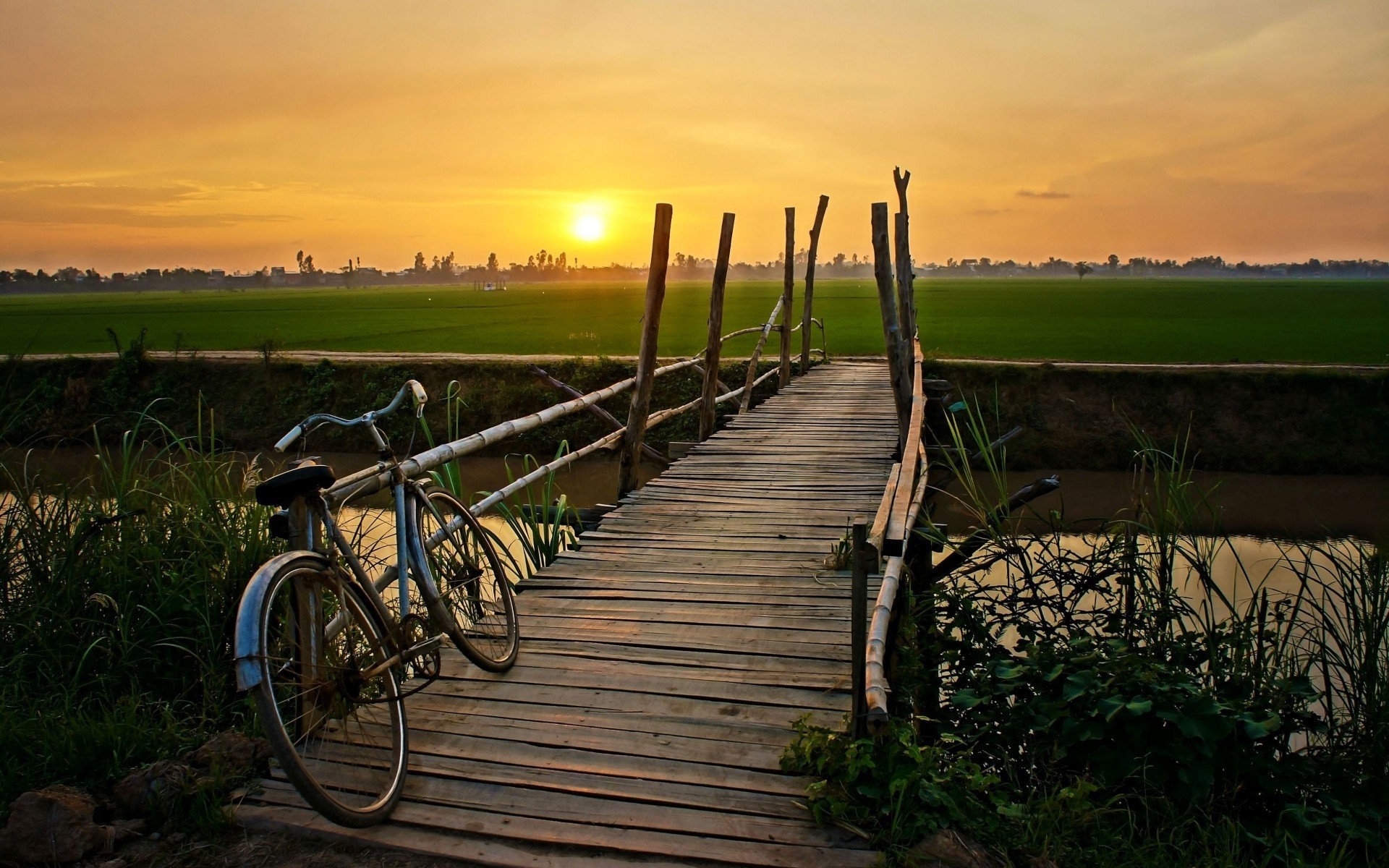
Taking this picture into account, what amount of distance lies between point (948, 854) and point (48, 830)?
89.2 inches

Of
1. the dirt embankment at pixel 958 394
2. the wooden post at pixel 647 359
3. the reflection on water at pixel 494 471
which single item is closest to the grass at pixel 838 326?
the dirt embankment at pixel 958 394

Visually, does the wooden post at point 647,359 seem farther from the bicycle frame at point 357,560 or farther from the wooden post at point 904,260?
the bicycle frame at point 357,560

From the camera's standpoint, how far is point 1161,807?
3137 millimetres

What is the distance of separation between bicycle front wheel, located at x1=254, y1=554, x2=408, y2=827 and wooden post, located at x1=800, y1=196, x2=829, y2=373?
1037 centimetres

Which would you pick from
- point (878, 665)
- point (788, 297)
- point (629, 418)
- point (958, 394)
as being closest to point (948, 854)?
point (878, 665)

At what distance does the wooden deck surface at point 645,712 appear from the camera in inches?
99.9

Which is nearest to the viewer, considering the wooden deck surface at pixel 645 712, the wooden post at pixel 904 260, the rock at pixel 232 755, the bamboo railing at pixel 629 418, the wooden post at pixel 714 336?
the wooden deck surface at pixel 645 712

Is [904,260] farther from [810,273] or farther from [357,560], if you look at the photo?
[810,273]

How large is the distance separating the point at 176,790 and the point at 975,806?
218 centimetres

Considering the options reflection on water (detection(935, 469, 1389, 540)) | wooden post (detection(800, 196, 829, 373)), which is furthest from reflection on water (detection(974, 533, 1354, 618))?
wooden post (detection(800, 196, 829, 373))

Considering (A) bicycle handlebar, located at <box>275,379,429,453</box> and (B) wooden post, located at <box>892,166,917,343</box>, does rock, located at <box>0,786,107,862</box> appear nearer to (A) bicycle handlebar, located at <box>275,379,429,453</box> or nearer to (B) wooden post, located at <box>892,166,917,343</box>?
(A) bicycle handlebar, located at <box>275,379,429,453</box>

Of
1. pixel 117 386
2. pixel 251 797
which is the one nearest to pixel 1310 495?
pixel 251 797

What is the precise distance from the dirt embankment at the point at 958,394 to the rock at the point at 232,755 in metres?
9.84

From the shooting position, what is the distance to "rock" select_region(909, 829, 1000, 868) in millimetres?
2398
